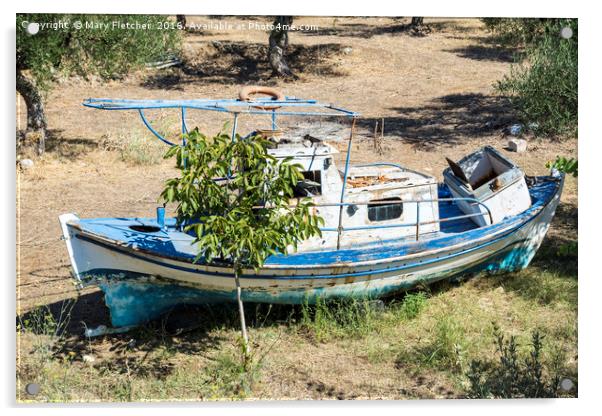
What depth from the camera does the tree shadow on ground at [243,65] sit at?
17594mm

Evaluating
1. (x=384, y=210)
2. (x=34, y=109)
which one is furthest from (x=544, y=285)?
(x=34, y=109)

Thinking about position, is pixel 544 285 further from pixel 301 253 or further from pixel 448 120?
pixel 448 120

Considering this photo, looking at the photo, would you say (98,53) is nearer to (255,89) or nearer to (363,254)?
(255,89)

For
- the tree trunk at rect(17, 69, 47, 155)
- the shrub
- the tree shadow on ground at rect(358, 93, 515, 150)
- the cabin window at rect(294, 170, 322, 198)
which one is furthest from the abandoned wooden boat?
the tree trunk at rect(17, 69, 47, 155)

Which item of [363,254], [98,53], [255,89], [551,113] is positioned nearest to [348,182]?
[363,254]

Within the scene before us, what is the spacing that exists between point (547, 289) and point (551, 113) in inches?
118

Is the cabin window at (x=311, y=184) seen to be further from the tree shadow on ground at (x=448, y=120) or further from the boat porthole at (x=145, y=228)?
the tree shadow on ground at (x=448, y=120)

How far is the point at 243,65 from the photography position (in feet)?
59.8

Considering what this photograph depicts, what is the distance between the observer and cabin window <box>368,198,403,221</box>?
941 cm

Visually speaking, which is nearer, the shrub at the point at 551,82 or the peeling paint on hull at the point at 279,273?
the peeling paint on hull at the point at 279,273

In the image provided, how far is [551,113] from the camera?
1148cm

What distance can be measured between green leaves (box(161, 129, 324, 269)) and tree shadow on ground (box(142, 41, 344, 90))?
982 cm

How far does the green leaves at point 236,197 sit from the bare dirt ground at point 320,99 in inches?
61.3

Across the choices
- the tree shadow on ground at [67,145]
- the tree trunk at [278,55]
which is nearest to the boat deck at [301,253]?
the tree shadow on ground at [67,145]
